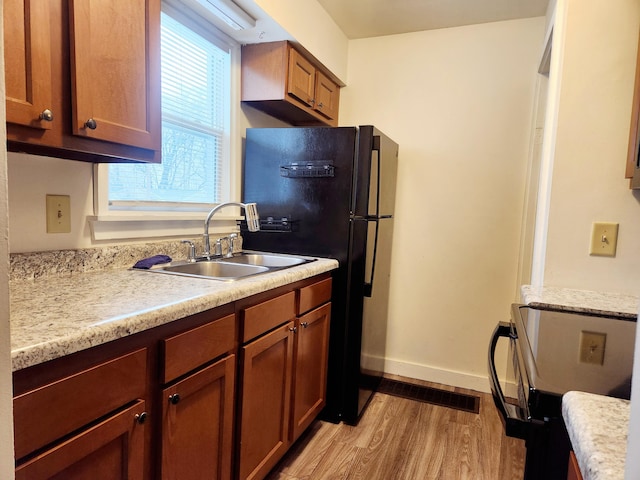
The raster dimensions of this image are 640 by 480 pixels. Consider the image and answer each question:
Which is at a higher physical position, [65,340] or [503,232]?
[503,232]

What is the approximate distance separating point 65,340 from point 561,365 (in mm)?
993

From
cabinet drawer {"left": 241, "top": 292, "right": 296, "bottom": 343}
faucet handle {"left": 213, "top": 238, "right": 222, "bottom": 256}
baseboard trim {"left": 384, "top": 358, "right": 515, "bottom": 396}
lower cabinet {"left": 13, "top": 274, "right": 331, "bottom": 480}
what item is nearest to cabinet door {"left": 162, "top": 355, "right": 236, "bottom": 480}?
lower cabinet {"left": 13, "top": 274, "right": 331, "bottom": 480}

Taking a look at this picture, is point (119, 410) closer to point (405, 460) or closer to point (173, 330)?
point (173, 330)

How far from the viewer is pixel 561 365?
0.82m

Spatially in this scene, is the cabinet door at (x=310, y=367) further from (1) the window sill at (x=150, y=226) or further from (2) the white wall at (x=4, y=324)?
(2) the white wall at (x=4, y=324)

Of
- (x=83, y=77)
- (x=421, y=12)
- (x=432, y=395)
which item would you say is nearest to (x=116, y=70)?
(x=83, y=77)

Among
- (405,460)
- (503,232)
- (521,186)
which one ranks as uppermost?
(521,186)

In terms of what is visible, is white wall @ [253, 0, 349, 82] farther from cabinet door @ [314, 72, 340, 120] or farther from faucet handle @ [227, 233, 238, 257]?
faucet handle @ [227, 233, 238, 257]

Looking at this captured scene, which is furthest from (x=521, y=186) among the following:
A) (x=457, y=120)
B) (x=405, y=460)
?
(x=405, y=460)

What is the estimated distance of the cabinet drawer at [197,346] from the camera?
1.08 metres

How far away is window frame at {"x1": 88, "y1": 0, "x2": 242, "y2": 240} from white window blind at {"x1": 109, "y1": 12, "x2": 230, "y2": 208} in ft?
0.08

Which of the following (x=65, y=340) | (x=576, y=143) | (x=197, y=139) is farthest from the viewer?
(x=197, y=139)

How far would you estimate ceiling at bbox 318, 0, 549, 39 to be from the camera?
234 centimetres

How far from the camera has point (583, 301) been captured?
1.38m
